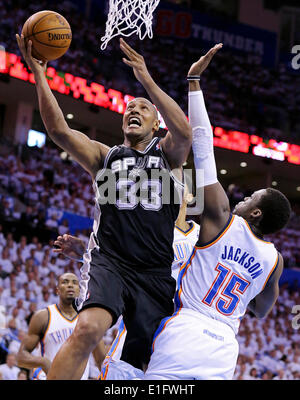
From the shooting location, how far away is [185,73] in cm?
2062

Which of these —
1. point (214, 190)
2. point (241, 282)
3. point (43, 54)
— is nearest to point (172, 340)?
point (241, 282)

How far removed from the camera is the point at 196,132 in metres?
3.45

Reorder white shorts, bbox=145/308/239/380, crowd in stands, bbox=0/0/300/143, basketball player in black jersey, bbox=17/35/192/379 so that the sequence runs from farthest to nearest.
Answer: crowd in stands, bbox=0/0/300/143
basketball player in black jersey, bbox=17/35/192/379
white shorts, bbox=145/308/239/380

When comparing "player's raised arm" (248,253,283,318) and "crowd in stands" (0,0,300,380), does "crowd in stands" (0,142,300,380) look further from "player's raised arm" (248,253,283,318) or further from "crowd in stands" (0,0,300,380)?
"player's raised arm" (248,253,283,318)

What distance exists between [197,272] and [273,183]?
→ 65.0 feet

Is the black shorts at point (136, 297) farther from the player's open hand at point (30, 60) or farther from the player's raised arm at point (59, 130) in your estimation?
the player's open hand at point (30, 60)

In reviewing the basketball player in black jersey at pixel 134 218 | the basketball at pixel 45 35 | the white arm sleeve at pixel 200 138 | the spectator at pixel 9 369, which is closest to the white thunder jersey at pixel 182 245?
the basketball player in black jersey at pixel 134 218

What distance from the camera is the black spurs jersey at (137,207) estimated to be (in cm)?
334

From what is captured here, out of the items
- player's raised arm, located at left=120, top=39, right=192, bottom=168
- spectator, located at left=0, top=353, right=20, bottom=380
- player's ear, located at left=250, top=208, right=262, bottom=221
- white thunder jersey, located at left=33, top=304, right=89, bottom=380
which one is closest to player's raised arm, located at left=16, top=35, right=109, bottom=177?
player's raised arm, located at left=120, top=39, right=192, bottom=168

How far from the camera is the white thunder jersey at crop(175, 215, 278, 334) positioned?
10.8 ft

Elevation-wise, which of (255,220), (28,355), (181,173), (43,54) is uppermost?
(43,54)

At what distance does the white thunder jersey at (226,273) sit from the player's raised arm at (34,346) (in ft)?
8.44
